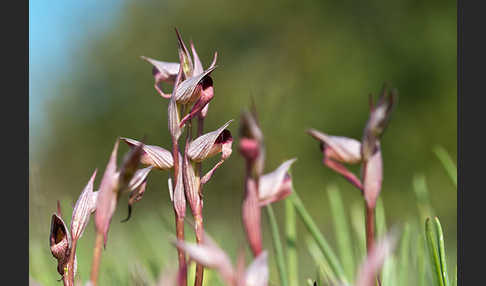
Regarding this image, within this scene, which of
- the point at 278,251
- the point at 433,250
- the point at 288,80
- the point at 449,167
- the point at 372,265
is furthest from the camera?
the point at 288,80

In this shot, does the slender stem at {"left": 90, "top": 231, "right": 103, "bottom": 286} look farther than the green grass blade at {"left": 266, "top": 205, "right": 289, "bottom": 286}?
No

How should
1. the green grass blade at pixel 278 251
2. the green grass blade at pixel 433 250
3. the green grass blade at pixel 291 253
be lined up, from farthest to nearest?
the green grass blade at pixel 291 253
the green grass blade at pixel 278 251
the green grass blade at pixel 433 250

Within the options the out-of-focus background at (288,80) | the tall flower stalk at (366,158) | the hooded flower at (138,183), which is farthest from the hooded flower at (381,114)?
the out-of-focus background at (288,80)

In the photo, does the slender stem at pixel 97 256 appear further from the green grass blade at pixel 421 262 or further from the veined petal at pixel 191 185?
the green grass blade at pixel 421 262

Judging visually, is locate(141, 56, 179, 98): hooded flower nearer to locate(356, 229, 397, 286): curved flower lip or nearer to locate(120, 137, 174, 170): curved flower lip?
locate(120, 137, 174, 170): curved flower lip

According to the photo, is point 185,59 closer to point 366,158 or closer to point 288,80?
point 366,158

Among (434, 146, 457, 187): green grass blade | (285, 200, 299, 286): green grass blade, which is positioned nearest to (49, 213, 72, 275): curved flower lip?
(285, 200, 299, 286): green grass blade

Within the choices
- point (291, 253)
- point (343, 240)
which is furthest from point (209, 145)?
point (343, 240)
